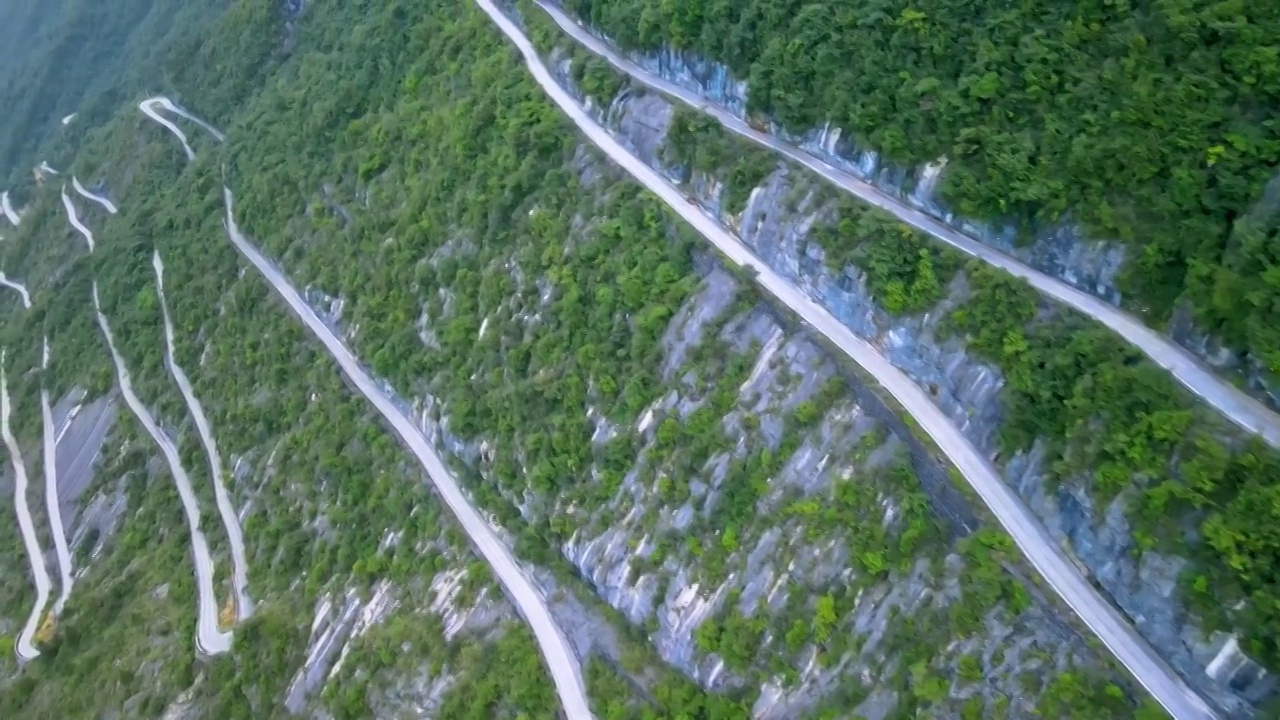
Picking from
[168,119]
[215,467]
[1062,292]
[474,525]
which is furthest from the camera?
[168,119]

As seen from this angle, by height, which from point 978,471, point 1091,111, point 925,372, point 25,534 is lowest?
point 25,534

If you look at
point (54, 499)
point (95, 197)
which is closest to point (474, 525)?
point (54, 499)

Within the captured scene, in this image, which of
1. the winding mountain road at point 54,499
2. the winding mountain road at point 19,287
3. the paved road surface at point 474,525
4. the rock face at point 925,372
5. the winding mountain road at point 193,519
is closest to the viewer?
the rock face at point 925,372

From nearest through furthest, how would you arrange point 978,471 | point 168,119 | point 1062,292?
point 978,471 < point 1062,292 < point 168,119

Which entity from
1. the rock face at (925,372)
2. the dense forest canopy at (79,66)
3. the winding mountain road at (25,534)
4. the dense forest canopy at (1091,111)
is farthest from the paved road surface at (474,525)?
the dense forest canopy at (79,66)

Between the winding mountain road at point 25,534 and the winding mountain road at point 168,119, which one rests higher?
the winding mountain road at point 168,119

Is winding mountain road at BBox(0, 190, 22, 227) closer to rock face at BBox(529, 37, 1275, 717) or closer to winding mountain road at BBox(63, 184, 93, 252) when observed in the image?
winding mountain road at BBox(63, 184, 93, 252)

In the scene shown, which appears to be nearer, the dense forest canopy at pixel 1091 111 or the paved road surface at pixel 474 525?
the dense forest canopy at pixel 1091 111

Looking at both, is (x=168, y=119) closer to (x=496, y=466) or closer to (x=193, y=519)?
(x=193, y=519)

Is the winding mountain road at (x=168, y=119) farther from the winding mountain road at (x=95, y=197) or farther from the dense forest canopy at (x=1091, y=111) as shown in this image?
the dense forest canopy at (x=1091, y=111)
